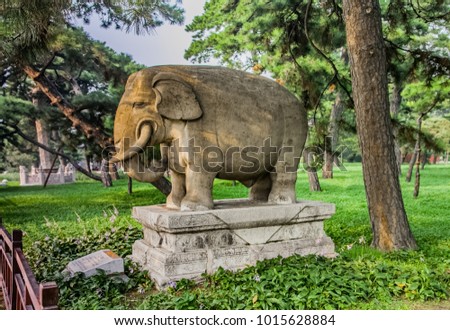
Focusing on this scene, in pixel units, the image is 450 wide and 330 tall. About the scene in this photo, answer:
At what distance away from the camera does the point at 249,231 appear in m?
4.38

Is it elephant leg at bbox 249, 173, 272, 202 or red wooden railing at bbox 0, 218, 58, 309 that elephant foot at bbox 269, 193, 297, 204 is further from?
red wooden railing at bbox 0, 218, 58, 309

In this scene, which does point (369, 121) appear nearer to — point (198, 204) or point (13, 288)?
point (198, 204)

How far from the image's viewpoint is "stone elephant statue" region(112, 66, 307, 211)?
420 cm

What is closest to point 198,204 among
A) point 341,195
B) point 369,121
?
point 369,121

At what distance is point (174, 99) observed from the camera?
4176 millimetres

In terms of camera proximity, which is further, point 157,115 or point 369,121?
point 369,121

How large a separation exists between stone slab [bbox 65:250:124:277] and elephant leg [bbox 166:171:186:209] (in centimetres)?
79

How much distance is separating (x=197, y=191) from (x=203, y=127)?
654 millimetres

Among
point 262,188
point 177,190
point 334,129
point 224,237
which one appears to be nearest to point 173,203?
point 177,190

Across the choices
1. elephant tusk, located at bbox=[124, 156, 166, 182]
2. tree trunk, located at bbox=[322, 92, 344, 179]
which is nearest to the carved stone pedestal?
elephant tusk, located at bbox=[124, 156, 166, 182]

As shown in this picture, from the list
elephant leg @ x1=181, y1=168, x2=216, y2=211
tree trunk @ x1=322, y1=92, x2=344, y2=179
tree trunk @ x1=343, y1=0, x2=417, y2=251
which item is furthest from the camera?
tree trunk @ x1=322, y1=92, x2=344, y2=179

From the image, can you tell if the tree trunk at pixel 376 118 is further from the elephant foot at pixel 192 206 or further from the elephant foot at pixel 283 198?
the elephant foot at pixel 192 206

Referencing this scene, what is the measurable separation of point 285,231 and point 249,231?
0.46 metres

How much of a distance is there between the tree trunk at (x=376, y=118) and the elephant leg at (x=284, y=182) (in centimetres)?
117
